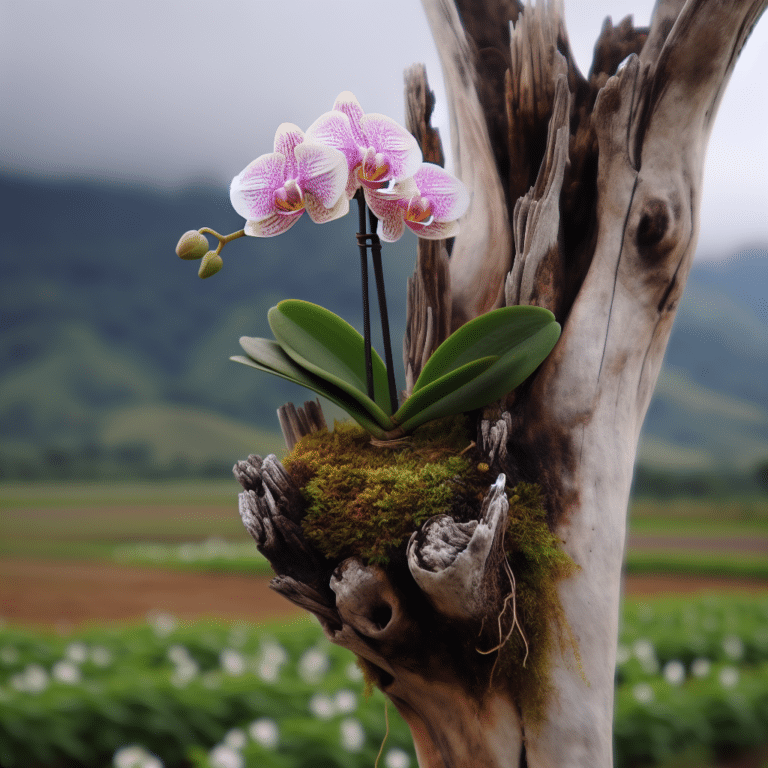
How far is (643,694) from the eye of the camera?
295 centimetres

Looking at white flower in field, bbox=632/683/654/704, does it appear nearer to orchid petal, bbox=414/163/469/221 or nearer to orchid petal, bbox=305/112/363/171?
orchid petal, bbox=414/163/469/221

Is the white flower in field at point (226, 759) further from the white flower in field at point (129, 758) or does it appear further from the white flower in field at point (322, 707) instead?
the white flower in field at point (322, 707)

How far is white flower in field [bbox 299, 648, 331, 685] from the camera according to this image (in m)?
3.20

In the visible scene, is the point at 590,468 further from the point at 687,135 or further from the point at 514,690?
the point at 687,135

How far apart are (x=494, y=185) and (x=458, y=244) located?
174 mm

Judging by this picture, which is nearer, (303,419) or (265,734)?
(303,419)

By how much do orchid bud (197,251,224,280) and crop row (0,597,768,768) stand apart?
1.72 m

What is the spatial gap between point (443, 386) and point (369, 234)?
362 millimetres

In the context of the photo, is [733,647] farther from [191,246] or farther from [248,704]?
[191,246]

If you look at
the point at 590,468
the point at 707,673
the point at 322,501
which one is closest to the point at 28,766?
the point at 322,501

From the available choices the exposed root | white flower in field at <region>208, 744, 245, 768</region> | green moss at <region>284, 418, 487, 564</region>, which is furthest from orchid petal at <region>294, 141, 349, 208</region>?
white flower in field at <region>208, 744, 245, 768</region>

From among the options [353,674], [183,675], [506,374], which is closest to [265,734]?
[183,675]

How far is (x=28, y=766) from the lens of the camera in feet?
8.58

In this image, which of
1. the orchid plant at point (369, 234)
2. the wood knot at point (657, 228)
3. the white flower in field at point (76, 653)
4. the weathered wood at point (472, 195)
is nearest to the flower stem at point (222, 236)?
the orchid plant at point (369, 234)
